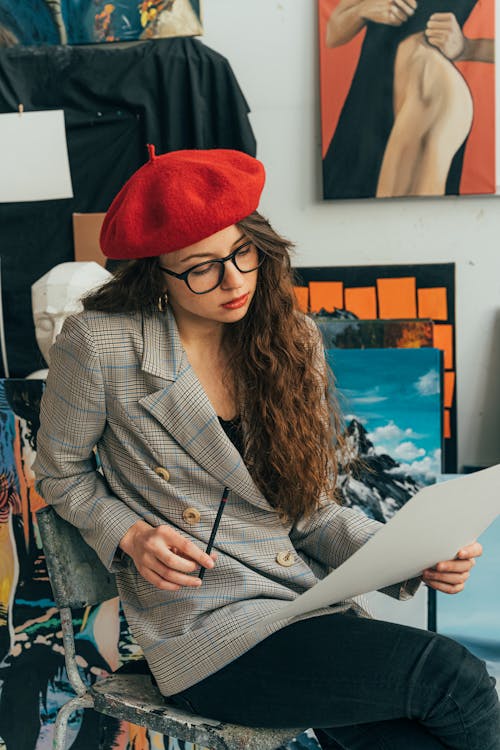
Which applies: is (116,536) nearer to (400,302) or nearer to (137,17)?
(400,302)

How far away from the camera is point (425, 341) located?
7.22ft

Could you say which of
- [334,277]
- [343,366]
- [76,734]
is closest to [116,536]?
[76,734]

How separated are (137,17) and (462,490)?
6.68 ft

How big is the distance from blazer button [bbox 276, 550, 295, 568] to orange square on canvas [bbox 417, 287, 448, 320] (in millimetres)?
1583

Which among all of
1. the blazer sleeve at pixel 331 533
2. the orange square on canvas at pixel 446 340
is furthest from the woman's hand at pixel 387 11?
the blazer sleeve at pixel 331 533

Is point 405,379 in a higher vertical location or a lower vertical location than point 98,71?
lower

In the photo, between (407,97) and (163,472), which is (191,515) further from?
(407,97)

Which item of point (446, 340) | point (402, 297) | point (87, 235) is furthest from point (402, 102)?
point (87, 235)

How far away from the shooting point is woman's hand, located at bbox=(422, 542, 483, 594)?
1.08 meters

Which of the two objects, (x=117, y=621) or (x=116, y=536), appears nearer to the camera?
(x=116, y=536)

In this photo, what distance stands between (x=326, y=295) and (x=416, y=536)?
1.75 m

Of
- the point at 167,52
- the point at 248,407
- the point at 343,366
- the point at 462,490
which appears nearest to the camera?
the point at 462,490

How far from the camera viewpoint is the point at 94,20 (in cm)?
252

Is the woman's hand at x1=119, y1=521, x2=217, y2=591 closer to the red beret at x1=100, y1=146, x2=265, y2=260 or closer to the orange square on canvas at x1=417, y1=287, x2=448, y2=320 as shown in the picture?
the red beret at x1=100, y1=146, x2=265, y2=260
